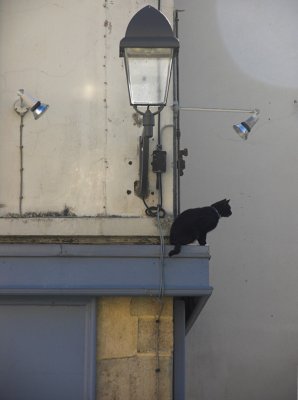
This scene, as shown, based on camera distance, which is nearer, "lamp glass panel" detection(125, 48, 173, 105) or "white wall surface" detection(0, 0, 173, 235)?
"lamp glass panel" detection(125, 48, 173, 105)

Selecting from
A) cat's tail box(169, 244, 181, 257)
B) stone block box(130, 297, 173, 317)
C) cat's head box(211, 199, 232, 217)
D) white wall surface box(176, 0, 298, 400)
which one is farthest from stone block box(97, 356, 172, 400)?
white wall surface box(176, 0, 298, 400)

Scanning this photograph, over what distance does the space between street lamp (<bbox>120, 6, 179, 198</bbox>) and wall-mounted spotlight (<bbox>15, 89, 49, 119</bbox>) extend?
3.34ft

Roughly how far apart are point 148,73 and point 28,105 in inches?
49.6

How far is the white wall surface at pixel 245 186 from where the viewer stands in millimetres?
7957

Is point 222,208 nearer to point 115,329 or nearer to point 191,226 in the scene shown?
point 191,226

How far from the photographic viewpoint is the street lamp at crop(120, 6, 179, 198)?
4.67m

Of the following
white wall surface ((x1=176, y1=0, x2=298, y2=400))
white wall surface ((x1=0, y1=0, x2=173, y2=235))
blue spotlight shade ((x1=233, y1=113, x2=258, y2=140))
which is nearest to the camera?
white wall surface ((x1=0, y1=0, x2=173, y2=235))

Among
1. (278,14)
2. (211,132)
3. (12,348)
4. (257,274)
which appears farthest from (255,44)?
(12,348)

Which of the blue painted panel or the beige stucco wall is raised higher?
the blue painted panel

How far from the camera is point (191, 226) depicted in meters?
5.25

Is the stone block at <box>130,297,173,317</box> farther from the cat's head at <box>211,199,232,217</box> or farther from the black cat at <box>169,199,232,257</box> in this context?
the cat's head at <box>211,199,232,217</box>

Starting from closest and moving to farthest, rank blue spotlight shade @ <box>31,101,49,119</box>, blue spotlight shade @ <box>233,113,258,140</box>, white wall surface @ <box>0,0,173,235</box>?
blue spotlight shade @ <box>31,101,49,119</box> → white wall surface @ <box>0,0,173,235</box> → blue spotlight shade @ <box>233,113,258,140</box>

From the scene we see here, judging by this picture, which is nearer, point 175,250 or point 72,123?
point 175,250

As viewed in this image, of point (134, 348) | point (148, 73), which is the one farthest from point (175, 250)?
point (148, 73)
